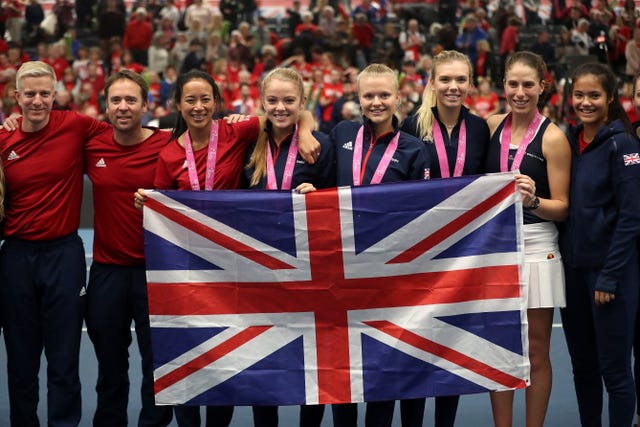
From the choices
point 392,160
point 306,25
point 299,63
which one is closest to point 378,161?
point 392,160

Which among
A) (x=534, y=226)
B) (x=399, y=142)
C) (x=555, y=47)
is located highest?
(x=555, y=47)

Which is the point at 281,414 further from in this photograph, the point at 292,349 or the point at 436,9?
the point at 436,9

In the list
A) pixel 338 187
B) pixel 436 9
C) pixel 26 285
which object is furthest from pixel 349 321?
pixel 436 9

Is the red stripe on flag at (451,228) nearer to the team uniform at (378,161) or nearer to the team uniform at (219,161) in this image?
the team uniform at (378,161)

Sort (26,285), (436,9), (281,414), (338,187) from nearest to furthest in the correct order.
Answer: (338,187)
(26,285)
(281,414)
(436,9)

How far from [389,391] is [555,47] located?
14.8 m

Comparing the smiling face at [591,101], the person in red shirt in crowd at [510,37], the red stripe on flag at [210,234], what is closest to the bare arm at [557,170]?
the smiling face at [591,101]

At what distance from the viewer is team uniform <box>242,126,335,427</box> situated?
4473 millimetres

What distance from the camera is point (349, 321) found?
4.41 m

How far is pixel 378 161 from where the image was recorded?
4.44m

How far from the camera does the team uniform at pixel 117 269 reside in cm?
462

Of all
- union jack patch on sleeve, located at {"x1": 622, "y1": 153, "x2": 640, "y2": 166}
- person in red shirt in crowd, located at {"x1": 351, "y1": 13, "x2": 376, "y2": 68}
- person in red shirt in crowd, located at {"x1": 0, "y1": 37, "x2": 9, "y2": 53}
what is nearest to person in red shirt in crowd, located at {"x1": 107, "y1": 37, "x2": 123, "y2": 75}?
person in red shirt in crowd, located at {"x1": 0, "y1": 37, "x2": 9, "y2": 53}

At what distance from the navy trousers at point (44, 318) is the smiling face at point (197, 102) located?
82 cm

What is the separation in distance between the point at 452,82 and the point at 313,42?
1411 cm
